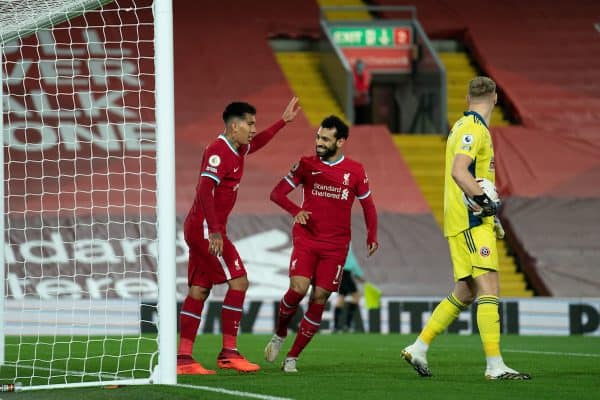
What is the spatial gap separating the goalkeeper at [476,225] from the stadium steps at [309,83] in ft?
45.2

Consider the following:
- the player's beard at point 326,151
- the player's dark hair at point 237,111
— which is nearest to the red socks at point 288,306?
the player's beard at point 326,151

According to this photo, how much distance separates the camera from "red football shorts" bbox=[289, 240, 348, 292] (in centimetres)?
834

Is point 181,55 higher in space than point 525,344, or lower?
higher

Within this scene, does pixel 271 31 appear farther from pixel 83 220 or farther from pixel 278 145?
pixel 83 220

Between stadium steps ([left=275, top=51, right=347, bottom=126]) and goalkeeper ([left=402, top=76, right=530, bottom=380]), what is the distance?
45.2 ft

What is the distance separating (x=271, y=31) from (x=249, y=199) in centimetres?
497

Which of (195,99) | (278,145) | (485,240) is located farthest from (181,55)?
(485,240)

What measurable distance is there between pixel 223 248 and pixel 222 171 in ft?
1.72

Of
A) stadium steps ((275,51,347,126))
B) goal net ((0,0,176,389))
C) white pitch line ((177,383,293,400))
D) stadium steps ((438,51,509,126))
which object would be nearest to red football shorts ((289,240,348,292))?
white pitch line ((177,383,293,400))

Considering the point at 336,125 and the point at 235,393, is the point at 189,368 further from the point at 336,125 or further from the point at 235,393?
the point at 336,125

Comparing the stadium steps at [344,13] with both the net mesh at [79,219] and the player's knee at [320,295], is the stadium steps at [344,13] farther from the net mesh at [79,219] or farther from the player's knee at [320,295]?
the player's knee at [320,295]

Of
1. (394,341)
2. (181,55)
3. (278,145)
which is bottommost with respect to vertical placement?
(394,341)

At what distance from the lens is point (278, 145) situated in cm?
2002

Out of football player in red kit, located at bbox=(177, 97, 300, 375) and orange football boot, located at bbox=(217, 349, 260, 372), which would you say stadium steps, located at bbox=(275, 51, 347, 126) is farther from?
orange football boot, located at bbox=(217, 349, 260, 372)
